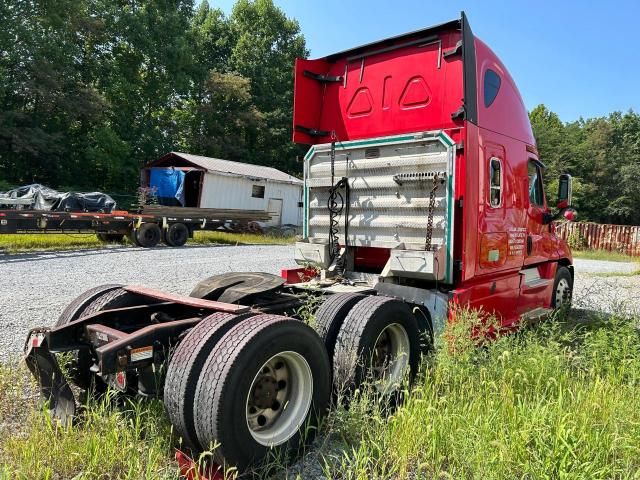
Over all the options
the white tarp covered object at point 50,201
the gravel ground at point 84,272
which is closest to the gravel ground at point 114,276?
the gravel ground at point 84,272

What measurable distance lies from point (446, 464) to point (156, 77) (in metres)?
39.4

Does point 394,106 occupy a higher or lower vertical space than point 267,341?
higher

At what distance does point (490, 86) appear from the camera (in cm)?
546

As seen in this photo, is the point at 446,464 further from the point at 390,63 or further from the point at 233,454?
the point at 390,63

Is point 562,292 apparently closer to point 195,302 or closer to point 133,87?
point 195,302

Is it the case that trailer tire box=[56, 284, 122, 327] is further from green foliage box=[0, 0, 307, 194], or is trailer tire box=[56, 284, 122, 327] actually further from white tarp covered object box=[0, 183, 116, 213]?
green foliage box=[0, 0, 307, 194]

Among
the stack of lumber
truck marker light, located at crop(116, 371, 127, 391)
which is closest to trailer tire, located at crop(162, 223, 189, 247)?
the stack of lumber

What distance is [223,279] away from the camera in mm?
4551

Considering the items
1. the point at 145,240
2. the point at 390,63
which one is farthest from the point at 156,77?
the point at 390,63

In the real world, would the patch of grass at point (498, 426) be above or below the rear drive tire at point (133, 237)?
below

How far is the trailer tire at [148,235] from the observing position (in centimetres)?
1762

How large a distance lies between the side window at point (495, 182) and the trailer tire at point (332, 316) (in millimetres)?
2252

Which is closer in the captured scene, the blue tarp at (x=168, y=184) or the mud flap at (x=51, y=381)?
the mud flap at (x=51, y=381)

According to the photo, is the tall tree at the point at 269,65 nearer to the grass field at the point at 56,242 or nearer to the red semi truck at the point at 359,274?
the grass field at the point at 56,242
